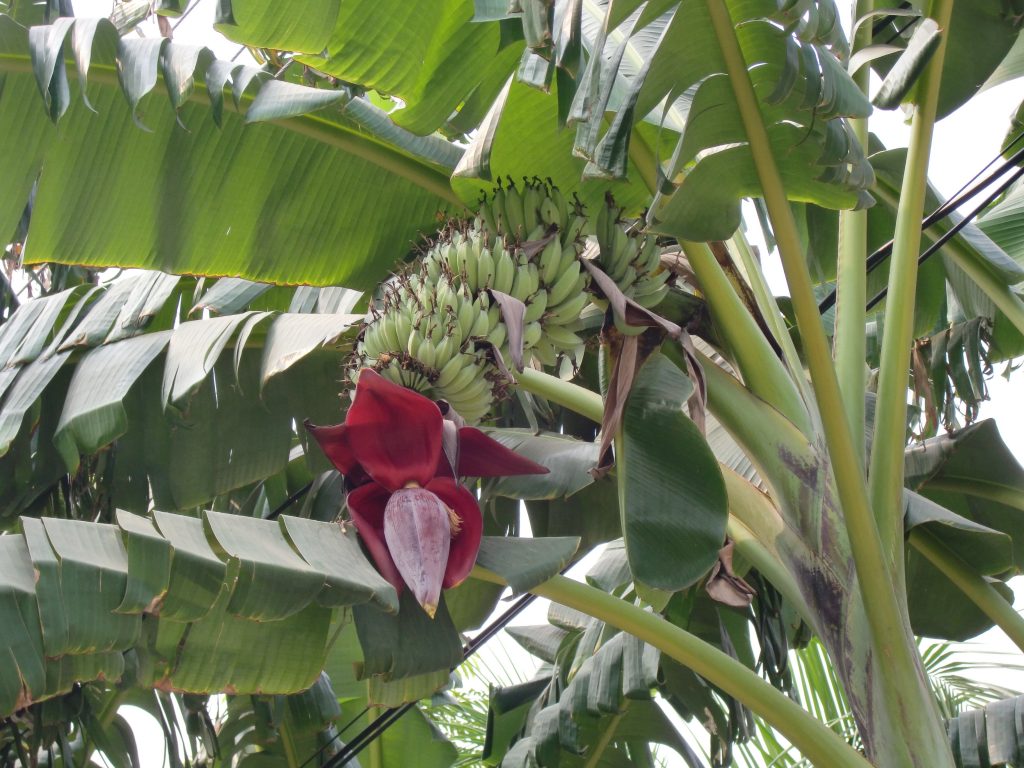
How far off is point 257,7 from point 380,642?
0.96 m

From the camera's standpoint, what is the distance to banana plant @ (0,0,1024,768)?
1214mm

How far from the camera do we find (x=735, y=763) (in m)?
3.82

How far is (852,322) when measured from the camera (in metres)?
1.60

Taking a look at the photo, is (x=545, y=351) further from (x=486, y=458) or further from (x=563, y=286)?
(x=486, y=458)

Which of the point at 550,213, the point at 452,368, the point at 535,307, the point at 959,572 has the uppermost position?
the point at 550,213

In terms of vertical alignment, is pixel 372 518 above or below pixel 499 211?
below

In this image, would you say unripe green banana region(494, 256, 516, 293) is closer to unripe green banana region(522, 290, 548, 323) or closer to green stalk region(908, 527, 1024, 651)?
unripe green banana region(522, 290, 548, 323)

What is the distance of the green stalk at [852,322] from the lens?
1539mm

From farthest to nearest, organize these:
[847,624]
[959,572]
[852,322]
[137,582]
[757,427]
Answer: [959,572], [852,322], [757,427], [847,624], [137,582]

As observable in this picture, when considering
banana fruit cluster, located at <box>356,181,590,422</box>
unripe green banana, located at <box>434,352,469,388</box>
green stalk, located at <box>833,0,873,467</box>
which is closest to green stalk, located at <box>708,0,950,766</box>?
green stalk, located at <box>833,0,873,467</box>

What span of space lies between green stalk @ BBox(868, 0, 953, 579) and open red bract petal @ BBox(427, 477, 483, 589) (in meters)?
0.60

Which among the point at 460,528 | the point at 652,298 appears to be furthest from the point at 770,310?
the point at 460,528

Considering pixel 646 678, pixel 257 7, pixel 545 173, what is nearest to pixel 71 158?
pixel 257 7

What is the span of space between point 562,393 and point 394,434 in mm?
485
